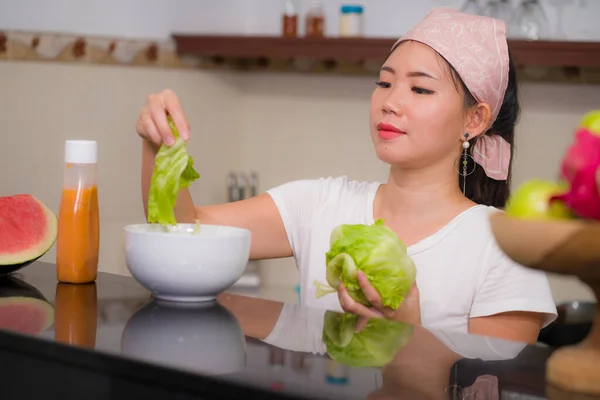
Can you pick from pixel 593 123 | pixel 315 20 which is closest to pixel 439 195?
pixel 593 123

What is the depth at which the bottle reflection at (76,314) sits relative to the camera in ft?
4.17

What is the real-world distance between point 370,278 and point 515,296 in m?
0.42

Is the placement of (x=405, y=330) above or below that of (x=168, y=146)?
below

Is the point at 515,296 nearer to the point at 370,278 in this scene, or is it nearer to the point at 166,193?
the point at 370,278

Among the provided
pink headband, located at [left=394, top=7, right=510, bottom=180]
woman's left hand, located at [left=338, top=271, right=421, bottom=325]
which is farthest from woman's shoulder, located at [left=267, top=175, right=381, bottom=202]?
woman's left hand, located at [left=338, top=271, right=421, bottom=325]

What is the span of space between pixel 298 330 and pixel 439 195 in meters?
0.95

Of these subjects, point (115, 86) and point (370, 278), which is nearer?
point (370, 278)

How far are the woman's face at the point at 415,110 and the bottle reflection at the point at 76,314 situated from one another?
0.79 meters

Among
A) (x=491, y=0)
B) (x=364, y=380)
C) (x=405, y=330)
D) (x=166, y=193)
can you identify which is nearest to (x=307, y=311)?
(x=405, y=330)

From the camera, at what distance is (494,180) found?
237cm

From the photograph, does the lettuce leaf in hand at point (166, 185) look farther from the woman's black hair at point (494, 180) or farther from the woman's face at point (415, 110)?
the woman's black hair at point (494, 180)

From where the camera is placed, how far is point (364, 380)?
110 centimetres

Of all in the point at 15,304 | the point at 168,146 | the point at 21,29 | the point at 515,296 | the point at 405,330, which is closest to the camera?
the point at 405,330

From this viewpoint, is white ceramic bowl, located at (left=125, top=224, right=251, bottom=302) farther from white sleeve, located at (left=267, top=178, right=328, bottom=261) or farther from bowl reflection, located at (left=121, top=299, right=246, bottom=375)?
white sleeve, located at (left=267, top=178, right=328, bottom=261)
